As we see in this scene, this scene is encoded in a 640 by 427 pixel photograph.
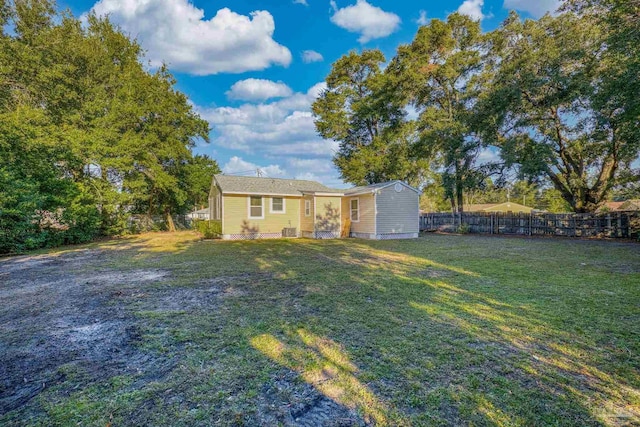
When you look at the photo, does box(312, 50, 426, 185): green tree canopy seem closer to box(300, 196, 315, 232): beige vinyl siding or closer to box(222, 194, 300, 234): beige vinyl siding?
box(300, 196, 315, 232): beige vinyl siding

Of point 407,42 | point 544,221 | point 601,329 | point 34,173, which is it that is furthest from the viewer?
point 407,42

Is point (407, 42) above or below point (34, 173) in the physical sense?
above

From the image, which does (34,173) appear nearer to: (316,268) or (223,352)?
(316,268)

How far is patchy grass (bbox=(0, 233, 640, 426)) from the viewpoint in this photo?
1.94m

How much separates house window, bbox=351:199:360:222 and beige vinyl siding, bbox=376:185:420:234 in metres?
1.46

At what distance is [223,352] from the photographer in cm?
275

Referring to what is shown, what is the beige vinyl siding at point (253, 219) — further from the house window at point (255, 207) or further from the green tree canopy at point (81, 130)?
the green tree canopy at point (81, 130)

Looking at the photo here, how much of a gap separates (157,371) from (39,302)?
348cm

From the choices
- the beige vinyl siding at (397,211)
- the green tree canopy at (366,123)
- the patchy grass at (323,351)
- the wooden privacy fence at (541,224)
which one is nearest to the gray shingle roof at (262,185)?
the beige vinyl siding at (397,211)

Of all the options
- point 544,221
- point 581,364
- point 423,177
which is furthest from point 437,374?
point 423,177

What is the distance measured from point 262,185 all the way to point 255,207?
1416 millimetres

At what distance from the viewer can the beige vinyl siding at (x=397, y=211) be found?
1417 centimetres

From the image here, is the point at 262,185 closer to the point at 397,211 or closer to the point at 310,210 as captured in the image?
the point at 310,210

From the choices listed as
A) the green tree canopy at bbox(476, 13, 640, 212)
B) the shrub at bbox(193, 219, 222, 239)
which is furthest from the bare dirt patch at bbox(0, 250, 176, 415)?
the green tree canopy at bbox(476, 13, 640, 212)
